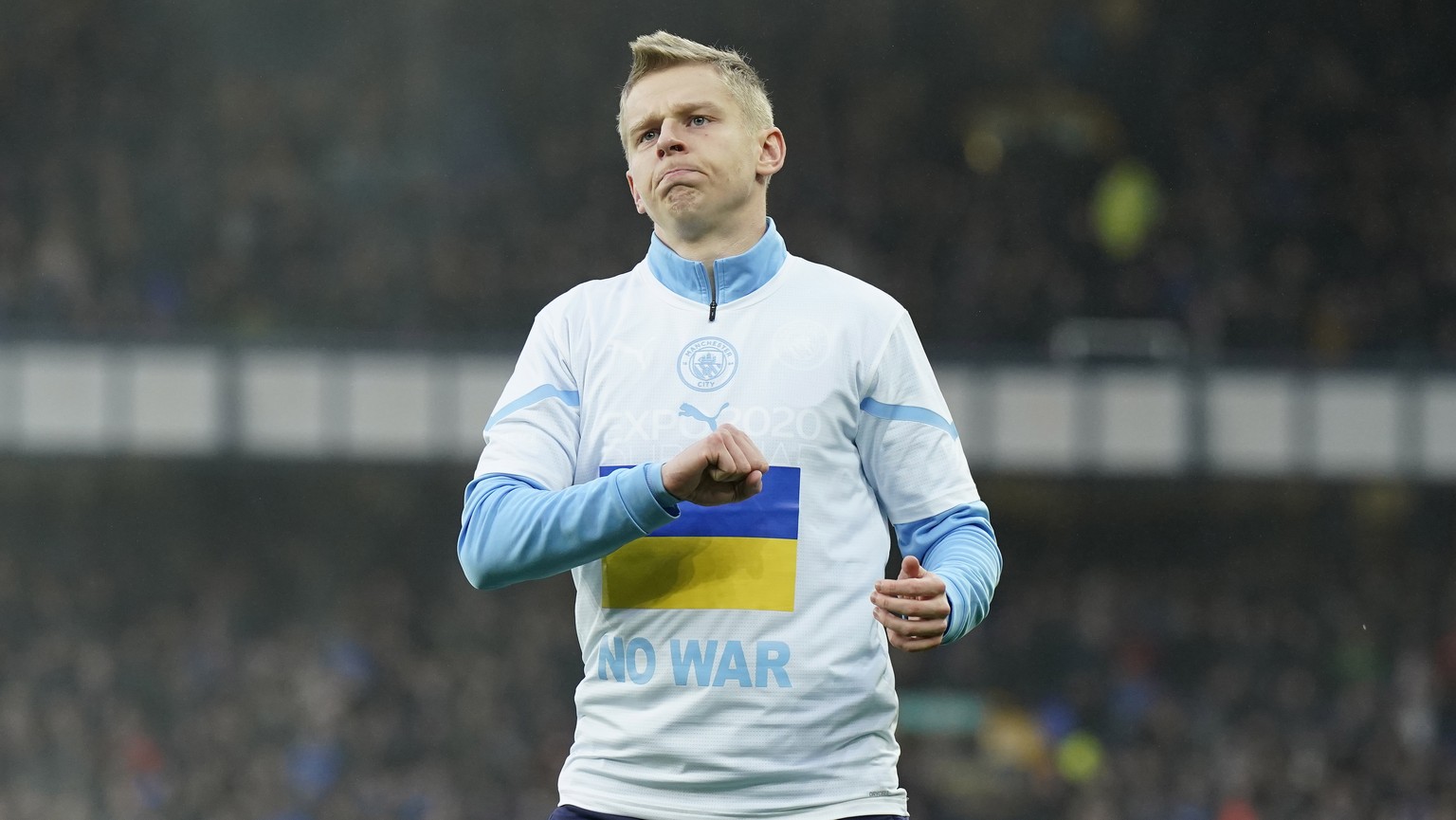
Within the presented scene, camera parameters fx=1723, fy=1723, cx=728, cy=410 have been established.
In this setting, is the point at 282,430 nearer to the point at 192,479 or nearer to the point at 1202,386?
the point at 192,479

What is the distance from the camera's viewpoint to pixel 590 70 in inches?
687

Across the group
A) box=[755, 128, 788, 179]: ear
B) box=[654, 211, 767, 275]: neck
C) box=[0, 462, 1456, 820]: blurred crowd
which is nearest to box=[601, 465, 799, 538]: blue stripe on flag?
box=[654, 211, 767, 275]: neck

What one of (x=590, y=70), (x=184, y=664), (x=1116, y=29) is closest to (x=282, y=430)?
(x=184, y=664)

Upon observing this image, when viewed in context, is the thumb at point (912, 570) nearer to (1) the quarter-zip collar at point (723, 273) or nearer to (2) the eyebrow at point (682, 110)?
Answer: (1) the quarter-zip collar at point (723, 273)

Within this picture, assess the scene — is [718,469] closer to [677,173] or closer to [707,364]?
[707,364]

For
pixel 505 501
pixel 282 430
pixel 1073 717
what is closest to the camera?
pixel 505 501

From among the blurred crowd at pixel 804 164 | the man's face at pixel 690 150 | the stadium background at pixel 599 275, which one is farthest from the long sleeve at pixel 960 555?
the blurred crowd at pixel 804 164

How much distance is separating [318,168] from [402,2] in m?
2.10

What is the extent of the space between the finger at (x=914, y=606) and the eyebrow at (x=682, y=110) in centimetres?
72

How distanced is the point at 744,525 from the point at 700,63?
2.13 feet

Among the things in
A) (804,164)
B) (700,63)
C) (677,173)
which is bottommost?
(677,173)

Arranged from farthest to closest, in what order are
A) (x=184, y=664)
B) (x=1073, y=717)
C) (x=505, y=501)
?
(x=184, y=664) → (x=1073, y=717) → (x=505, y=501)

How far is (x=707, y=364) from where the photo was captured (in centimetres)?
218

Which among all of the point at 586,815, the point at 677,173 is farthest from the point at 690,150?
the point at 586,815
